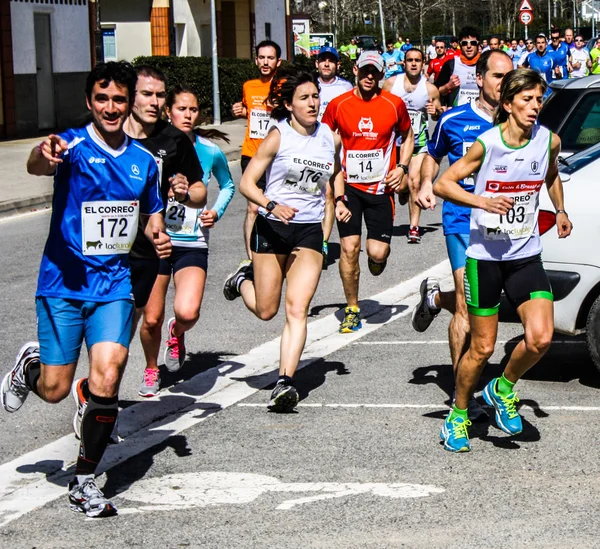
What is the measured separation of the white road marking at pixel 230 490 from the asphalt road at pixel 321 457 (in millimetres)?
12

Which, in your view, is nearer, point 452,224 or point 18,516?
point 18,516

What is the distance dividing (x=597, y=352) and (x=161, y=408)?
2514 millimetres

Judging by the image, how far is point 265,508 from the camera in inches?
211

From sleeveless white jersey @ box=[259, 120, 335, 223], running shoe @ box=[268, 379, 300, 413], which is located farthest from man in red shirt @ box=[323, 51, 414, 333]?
running shoe @ box=[268, 379, 300, 413]

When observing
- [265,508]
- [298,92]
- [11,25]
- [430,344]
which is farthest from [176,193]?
[11,25]

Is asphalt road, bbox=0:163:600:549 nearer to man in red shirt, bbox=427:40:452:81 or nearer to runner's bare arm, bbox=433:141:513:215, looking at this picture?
runner's bare arm, bbox=433:141:513:215

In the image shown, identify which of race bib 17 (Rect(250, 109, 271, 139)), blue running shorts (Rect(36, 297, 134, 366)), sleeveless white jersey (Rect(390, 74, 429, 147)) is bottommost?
blue running shorts (Rect(36, 297, 134, 366))

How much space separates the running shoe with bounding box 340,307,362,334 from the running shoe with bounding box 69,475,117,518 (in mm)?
3985

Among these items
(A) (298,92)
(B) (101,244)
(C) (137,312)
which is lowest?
(C) (137,312)

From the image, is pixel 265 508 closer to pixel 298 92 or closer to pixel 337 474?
pixel 337 474

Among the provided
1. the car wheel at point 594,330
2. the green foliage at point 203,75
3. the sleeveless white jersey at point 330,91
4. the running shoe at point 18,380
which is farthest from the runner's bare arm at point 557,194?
the green foliage at point 203,75

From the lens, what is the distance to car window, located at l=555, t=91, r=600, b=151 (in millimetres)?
9719

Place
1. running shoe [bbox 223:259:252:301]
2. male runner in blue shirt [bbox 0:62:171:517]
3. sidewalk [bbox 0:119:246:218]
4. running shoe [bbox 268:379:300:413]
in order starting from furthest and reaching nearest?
sidewalk [bbox 0:119:246:218]
running shoe [bbox 223:259:252:301]
running shoe [bbox 268:379:300:413]
male runner in blue shirt [bbox 0:62:171:517]

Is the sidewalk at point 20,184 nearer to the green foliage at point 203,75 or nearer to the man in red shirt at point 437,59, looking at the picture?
the man in red shirt at point 437,59
